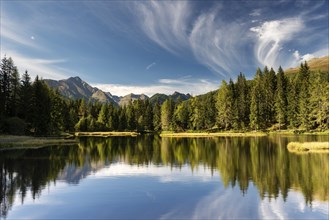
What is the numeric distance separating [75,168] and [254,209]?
25.4 metres

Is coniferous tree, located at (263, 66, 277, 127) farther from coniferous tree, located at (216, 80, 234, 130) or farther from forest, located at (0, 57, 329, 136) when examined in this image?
coniferous tree, located at (216, 80, 234, 130)

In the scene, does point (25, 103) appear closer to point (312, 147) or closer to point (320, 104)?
point (312, 147)

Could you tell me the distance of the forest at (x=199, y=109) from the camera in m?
91.4

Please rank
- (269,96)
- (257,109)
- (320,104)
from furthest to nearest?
(269,96), (257,109), (320,104)

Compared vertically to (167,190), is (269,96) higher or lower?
higher

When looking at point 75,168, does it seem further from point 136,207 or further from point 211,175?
point 136,207

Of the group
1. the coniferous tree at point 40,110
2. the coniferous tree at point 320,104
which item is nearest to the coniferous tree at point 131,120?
the coniferous tree at point 40,110

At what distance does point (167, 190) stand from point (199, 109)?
404 feet

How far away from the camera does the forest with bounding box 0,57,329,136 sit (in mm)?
91375

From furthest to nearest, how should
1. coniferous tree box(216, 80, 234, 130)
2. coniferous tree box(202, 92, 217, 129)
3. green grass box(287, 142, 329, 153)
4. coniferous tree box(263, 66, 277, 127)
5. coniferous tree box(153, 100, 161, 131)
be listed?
coniferous tree box(153, 100, 161, 131) → coniferous tree box(202, 92, 217, 129) → coniferous tree box(216, 80, 234, 130) → coniferous tree box(263, 66, 277, 127) → green grass box(287, 142, 329, 153)

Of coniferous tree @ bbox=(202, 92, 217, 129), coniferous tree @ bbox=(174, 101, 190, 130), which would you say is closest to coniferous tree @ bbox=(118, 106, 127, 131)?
coniferous tree @ bbox=(174, 101, 190, 130)

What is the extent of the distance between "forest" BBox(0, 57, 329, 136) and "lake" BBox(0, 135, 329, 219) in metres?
53.9

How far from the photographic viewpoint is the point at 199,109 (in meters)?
148

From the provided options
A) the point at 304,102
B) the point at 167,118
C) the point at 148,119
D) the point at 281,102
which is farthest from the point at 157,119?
the point at 304,102
